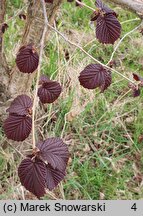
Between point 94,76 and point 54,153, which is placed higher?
point 94,76

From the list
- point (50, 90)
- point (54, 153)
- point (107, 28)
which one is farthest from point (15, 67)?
point (54, 153)

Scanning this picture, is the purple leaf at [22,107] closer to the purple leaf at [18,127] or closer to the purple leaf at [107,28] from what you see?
the purple leaf at [18,127]

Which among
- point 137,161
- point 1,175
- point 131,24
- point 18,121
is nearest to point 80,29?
point 131,24

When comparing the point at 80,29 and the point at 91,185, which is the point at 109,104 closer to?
the point at 91,185

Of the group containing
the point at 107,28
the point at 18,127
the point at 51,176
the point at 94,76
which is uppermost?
the point at 107,28

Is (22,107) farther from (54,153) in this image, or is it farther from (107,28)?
(107,28)

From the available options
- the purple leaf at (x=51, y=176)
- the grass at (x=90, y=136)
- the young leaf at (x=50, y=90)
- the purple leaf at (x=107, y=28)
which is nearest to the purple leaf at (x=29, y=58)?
the young leaf at (x=50, y=90)
